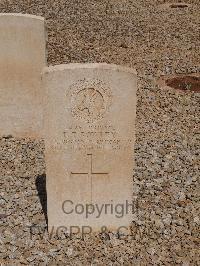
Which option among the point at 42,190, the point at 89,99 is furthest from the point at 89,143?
the point at 42,190

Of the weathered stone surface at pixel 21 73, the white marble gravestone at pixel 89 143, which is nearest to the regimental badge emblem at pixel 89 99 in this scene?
the white marble gravestone at pixel 89 143

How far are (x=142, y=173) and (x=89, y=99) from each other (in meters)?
1.83

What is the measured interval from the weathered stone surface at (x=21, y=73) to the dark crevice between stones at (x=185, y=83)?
3.06m

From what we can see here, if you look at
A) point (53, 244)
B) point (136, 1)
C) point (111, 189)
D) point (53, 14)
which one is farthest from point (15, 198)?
point (136, 1)

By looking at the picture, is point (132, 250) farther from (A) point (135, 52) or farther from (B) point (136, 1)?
(B) point (136, 1)

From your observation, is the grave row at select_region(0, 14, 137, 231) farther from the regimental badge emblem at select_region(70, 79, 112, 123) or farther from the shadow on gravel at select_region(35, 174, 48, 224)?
the shadow on gravel at select_region(35, 174, 48, 224)

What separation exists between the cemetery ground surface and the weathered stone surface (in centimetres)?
27

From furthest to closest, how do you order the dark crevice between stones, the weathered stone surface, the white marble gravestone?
the dark crevice between stones → the weathered stone surface → the white marble gravestone

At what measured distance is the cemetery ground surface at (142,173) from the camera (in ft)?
15.9

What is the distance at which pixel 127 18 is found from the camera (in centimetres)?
1298

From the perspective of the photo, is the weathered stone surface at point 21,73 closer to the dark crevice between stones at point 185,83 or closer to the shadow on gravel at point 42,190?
the shadow on gravel at point 42,190

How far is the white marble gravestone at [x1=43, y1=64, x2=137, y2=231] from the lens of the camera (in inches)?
177

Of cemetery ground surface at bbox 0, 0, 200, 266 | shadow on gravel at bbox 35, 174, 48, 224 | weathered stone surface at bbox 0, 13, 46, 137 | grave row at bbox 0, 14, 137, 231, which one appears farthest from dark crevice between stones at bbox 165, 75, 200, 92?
grave row at bbox 0, 14, 137, 231

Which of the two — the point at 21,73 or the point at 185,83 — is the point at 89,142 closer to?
the point at 21,73
